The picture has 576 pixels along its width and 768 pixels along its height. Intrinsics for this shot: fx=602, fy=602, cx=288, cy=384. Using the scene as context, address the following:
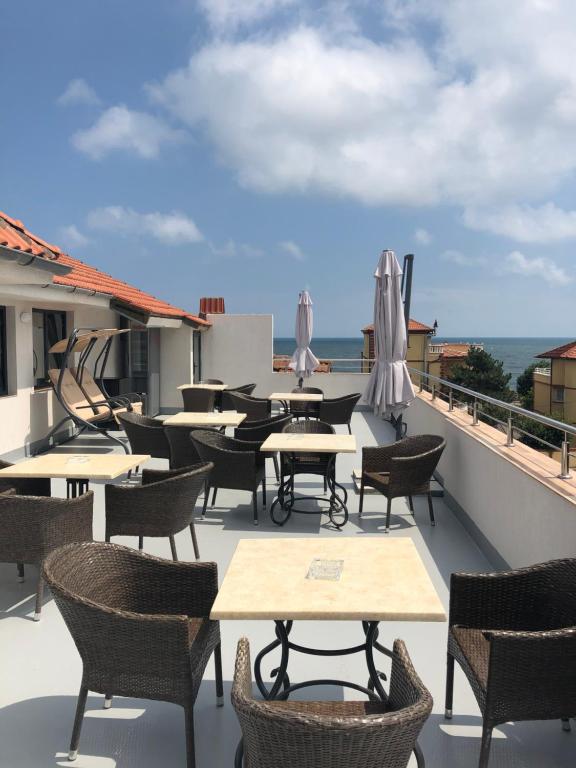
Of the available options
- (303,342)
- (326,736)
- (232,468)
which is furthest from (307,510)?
(303,342)

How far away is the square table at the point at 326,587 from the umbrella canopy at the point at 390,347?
14.8 ft

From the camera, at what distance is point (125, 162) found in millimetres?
26875

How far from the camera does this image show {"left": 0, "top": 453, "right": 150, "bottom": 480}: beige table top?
434cm

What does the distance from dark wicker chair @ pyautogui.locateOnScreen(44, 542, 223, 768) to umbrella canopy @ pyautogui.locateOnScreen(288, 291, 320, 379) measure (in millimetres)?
10831

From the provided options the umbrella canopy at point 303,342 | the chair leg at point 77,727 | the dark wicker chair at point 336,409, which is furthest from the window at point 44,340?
the chair leg at point 77,727

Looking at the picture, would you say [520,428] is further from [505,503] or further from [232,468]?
[232,468]

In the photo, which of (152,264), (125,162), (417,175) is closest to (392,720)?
(417,175)

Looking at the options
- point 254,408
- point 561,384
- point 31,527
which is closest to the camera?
point 31,527

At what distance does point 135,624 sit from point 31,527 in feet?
5.69

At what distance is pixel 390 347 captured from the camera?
749cm

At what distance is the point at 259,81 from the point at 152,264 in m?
29.8

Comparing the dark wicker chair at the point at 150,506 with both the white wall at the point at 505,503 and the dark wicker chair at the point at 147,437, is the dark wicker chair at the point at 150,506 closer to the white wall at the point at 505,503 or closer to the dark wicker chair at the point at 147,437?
the white wall at the point at 505,503

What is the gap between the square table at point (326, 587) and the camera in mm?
2141

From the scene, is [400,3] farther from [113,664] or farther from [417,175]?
[417,175]
